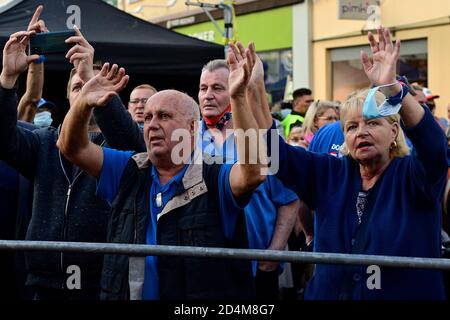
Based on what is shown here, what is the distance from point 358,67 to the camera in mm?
15914

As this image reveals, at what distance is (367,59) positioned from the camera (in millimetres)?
3480

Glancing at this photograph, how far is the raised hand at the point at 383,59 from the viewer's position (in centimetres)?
335

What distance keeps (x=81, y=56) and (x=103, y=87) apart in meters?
0.26

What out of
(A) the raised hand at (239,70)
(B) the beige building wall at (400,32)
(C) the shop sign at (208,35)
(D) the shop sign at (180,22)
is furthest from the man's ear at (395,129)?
(D) the shop sign at (180,22)

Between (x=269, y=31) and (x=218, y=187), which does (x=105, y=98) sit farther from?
(x=269, y=31)

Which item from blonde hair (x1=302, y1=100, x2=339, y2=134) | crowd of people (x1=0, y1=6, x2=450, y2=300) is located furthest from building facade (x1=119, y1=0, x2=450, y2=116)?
crowd of people (x1=0, y1=6, x2=450, y2=300)

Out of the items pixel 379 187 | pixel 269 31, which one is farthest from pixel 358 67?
pixel 379 187

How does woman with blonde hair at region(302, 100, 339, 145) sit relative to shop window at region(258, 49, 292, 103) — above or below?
below

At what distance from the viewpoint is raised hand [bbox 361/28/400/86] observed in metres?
3.35

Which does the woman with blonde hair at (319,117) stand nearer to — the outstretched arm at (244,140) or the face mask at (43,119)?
the face mask at (43,119)

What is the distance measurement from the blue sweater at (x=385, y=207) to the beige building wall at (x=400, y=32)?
34.9 ft

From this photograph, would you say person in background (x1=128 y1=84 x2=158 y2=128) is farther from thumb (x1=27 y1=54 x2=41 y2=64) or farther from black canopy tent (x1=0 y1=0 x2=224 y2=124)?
thumb (x1=27 y1=54 x2=41 y2=64)

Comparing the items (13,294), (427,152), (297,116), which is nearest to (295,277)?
(427,152)

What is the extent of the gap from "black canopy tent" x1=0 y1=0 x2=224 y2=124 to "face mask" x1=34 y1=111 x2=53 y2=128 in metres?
1.06
